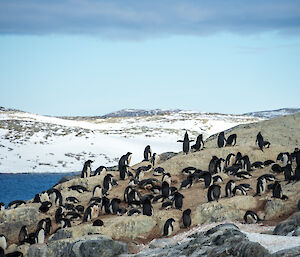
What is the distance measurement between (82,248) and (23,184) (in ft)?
89.5

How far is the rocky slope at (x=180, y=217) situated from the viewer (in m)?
11.1

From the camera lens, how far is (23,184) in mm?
39188

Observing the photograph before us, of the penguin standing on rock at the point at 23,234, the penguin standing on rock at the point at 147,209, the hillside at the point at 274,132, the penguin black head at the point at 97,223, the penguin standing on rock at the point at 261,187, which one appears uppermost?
the hillside at the point at 274,132

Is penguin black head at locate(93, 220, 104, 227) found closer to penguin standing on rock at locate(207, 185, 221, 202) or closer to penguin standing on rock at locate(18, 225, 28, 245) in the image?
penguin standing on rock at locate(18, 225, 28, 245)

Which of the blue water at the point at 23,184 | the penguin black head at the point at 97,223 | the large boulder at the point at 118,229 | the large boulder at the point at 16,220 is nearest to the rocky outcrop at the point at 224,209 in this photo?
the large boulder at the point at 118,229

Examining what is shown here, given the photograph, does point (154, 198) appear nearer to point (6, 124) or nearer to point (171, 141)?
point (171, 141)

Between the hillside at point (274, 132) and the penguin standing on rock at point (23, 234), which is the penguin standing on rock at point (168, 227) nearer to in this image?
the penguin standing on rock at point (23, 234)

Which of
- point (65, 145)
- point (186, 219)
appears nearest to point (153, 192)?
point (186, 219)

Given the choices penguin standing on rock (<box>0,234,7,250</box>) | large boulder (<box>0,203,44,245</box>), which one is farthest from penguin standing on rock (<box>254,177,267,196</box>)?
penguin standing on rock (<box>0,234,7,250</box>)

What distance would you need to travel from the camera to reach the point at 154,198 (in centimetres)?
1808

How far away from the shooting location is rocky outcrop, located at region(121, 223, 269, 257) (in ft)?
30.1

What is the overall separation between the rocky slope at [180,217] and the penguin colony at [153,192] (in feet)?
0.51

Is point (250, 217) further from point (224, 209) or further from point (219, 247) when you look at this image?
point (219, 247)

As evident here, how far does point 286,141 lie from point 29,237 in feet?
54.4
